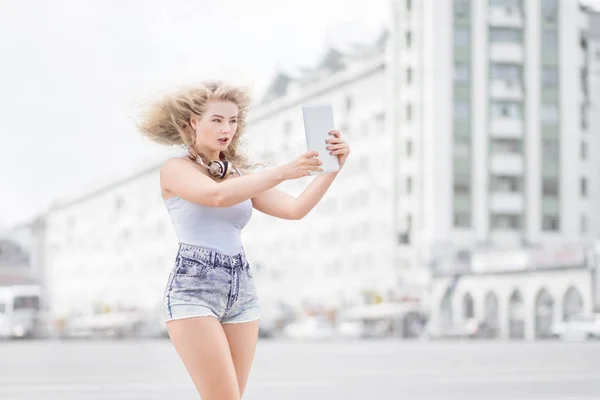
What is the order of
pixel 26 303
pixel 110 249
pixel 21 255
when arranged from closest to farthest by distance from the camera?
pixel 26 303, pixel 21 255, pixel 110 249

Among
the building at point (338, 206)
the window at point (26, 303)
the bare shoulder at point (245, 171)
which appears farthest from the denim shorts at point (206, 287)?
the building at point (338, 206)

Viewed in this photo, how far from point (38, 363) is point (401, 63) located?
60957 millimetres

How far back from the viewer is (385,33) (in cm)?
9875

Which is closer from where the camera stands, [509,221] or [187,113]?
[187,113]

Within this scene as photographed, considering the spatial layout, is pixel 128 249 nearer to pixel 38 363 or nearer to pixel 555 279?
pixel 555 279

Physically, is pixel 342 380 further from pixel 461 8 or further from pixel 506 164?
pixel 461 8

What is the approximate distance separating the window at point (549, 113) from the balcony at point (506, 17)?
5.55 metres

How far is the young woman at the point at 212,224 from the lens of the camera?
4363 millimetres

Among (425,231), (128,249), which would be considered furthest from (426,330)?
(128,249)

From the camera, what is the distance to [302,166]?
4211mm

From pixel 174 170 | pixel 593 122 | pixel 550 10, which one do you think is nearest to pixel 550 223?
pixel 593 122

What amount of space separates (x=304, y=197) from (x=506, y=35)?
77822 millimetres

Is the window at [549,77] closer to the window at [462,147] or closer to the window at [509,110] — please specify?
the window at [509,110]

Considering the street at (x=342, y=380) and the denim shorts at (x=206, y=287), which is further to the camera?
the street at (x=342, y=380)
